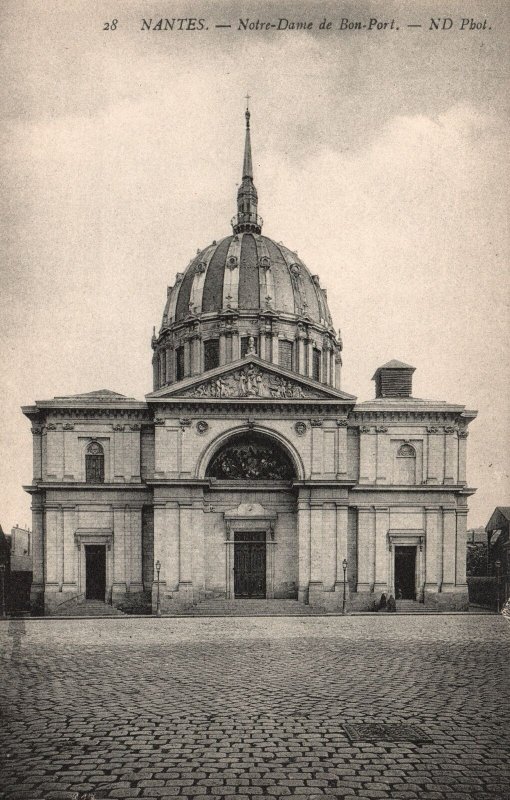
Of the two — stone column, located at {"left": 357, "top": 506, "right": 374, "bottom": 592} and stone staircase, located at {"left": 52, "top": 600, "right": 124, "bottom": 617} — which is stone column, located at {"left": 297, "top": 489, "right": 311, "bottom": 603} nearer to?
stone column, located at {"left": 357, "top": 506, "right": 374, "bottom": 592}

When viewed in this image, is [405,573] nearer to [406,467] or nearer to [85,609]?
[406,467]

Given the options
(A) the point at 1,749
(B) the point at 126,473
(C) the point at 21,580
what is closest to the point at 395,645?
(A) the point at 1,749

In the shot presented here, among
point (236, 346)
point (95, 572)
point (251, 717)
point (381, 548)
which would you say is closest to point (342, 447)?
point (381, 548)

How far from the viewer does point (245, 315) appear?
5075 centimetres

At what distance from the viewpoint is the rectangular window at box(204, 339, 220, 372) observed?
5128cm

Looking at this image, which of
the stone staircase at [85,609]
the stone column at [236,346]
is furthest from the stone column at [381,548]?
the stone column at [236,346]

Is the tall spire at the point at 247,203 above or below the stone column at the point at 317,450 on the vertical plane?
above

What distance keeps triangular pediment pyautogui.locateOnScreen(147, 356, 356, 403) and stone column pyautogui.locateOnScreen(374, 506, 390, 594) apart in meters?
7.01

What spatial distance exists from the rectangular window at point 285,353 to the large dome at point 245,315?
7 centimetres

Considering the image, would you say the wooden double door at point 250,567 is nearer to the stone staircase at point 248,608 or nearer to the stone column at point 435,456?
the stone staircase at point 248,608

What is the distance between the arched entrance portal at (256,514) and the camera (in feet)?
129

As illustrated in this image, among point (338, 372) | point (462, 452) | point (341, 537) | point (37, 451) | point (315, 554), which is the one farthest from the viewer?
point (338, 372)

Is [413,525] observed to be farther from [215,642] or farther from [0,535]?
[0,535]

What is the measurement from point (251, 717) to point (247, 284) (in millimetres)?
42455
